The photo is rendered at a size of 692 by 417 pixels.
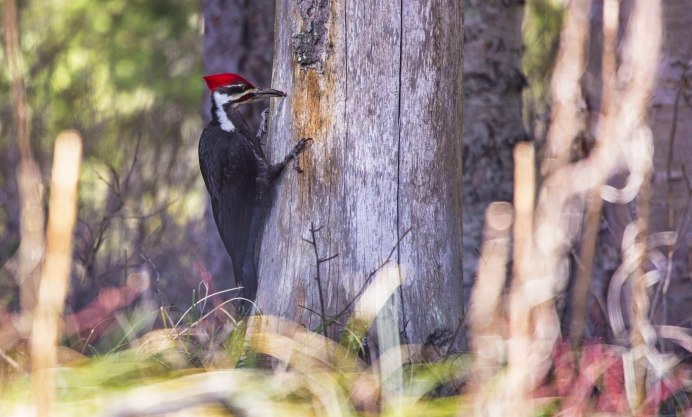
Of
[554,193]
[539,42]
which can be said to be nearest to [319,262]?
[554,193]

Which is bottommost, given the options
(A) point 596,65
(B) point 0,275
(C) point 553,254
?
(B) point 0,275

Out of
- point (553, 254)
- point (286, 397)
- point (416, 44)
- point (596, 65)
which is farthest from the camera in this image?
point (596, 65)

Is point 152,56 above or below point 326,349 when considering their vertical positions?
above

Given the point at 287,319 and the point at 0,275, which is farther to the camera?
the point at 0,275

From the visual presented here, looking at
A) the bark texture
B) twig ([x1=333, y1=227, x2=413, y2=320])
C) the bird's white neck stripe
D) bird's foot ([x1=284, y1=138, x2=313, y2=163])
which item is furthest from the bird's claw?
the bark texture

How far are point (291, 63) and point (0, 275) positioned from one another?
133 inches

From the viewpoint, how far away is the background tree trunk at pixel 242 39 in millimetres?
6574

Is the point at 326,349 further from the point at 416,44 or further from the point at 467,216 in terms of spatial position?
the point at 467,216

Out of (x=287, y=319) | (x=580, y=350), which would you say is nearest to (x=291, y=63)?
(x=287, y=319)

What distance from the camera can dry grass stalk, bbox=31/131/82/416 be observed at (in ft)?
4.30

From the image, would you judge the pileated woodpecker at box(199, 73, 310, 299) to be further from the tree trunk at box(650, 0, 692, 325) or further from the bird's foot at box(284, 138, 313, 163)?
the tree trunk at box(650, 0, 692, 325)

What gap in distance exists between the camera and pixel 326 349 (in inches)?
105

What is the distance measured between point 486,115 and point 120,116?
12.7 feet

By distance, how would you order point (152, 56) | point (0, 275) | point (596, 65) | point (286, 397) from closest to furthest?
1. point (286, 397)
2. point (596, 65)
3. point (0, 275)
4. point (152, 56)
